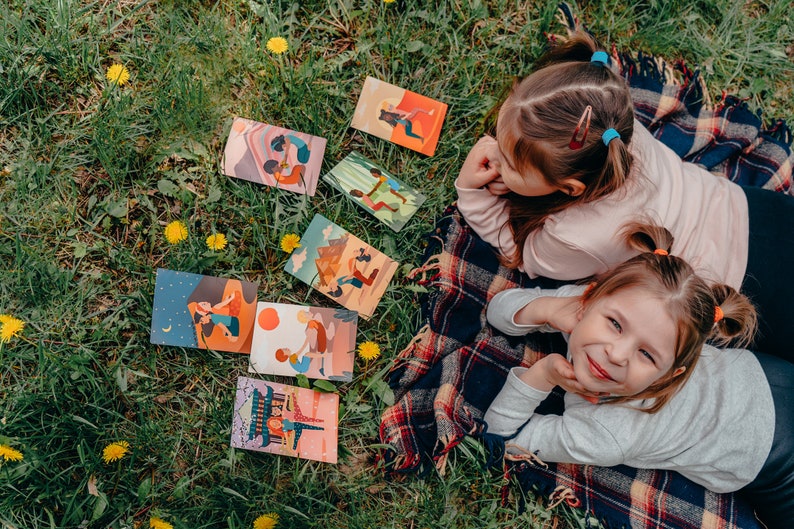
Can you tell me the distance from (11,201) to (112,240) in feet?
1.37

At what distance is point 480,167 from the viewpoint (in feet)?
7.97

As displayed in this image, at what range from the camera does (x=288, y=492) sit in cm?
223

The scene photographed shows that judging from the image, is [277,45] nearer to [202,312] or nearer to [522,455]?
[202,312]

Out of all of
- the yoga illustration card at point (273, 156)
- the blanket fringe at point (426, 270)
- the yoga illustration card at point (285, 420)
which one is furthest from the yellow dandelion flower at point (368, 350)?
the yoga illustration card at point (273, 156)

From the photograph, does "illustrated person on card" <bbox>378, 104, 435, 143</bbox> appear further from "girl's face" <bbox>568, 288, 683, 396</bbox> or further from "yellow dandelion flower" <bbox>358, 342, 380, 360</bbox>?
"girl's face" <bbox>568, 288, 683, 396</bbox>

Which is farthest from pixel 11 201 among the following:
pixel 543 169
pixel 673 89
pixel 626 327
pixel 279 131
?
pixel 673 89

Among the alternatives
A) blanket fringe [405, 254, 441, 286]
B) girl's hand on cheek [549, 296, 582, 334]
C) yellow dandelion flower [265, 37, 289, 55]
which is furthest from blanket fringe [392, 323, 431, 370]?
yellow dandelion flower [265, 37, 289, 55]

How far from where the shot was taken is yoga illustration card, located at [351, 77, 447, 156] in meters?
2.67

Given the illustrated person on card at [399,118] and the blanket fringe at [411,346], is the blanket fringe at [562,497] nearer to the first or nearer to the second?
the blanket fringe at [411,346]

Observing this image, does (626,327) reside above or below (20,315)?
above

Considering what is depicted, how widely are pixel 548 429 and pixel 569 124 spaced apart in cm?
112

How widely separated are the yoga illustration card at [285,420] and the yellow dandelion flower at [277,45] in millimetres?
1386

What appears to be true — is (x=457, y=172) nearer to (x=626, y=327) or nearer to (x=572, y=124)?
(x=572, y=124)

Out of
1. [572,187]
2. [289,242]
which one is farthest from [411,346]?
[572,187]
